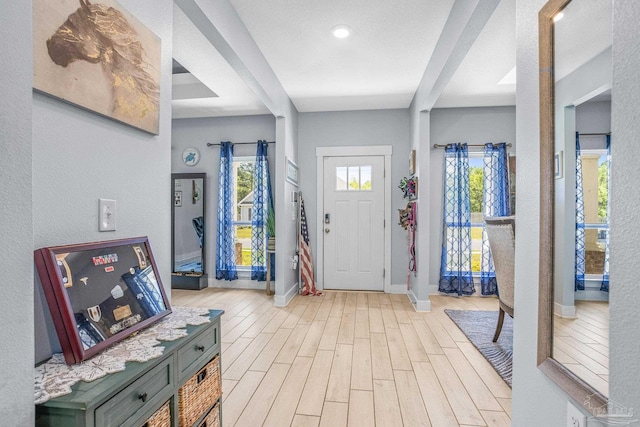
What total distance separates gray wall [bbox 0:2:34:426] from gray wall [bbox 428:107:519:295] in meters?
4.40

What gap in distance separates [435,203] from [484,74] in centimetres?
175

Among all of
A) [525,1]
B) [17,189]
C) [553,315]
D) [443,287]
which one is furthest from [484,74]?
[17,189]

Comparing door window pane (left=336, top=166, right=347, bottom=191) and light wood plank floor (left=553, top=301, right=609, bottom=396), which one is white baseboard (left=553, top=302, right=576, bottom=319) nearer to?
light wood plank floor (left=553, top=301, right=609, bottom=396)

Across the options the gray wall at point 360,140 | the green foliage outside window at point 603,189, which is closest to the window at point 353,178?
the gray wall at point 360,140

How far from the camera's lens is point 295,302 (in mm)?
4164

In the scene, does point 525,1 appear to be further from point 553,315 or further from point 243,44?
point 243,44

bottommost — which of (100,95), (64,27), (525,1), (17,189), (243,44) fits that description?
(17,189)

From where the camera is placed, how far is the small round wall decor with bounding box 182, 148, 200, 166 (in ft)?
16.3

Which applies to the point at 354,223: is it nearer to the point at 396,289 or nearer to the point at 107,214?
the point at 396,289

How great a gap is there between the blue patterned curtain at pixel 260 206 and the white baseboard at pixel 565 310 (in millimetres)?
3974

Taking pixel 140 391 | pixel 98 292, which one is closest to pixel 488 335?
pixel 140 391

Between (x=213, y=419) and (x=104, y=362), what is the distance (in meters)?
0.68

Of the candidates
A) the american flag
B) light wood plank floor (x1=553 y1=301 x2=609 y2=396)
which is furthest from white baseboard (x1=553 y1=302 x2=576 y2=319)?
the american flag

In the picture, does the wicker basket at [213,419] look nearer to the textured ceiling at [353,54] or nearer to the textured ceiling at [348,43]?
the textured ceiling at [353,54]
